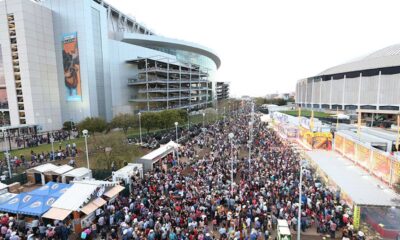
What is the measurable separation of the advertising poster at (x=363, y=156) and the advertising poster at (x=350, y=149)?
981mm

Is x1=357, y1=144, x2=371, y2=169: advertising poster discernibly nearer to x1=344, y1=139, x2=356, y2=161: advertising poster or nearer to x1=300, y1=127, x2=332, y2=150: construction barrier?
x1=344, y1=139, x2=356, y2=161: advertising poster

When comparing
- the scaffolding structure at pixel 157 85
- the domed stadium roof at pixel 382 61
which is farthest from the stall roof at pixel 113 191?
the domed stadium roof at pixel 382 61

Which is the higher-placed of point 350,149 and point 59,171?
point 350,149

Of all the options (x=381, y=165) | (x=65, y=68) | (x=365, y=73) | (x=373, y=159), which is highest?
(x=65, y=68)

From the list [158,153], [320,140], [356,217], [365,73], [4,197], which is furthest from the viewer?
[365,73]

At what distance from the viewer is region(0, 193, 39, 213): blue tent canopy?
1262 centimetres

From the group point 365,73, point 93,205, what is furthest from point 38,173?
point 365,73

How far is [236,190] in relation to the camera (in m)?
15.7

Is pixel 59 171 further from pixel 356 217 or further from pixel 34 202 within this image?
pixel 356 217

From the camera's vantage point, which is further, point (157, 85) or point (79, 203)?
point (157, 85)

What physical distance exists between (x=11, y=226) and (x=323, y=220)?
1617 centimetres

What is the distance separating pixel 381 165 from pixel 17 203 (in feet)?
72.8

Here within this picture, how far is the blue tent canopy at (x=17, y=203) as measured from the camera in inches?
497

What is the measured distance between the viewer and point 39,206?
1256 cm
